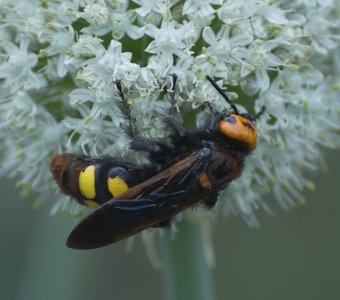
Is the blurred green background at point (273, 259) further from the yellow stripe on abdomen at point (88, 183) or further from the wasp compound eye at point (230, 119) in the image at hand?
the wasp compound eye at point (230, 119)

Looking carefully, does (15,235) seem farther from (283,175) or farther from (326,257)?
(326,257)

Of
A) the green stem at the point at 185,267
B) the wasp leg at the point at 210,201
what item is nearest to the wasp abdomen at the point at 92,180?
the wasp leg at the point at 210,201

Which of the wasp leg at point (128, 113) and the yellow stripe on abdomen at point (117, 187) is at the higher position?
the wasp leg at point (128, 113)

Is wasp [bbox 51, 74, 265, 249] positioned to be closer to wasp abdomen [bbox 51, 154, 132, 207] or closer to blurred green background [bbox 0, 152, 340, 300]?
wasp abdomen [bbox 51, 154, 132, 207]

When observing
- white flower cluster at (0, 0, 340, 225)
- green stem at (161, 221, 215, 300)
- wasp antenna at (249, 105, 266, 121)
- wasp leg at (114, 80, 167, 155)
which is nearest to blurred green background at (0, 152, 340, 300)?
green stem at (161, 221, 215, 300)

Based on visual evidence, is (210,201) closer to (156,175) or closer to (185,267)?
(156,175)

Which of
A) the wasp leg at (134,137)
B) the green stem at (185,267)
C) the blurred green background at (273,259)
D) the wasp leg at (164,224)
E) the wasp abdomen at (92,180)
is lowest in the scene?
the blurred green background at (273,259)

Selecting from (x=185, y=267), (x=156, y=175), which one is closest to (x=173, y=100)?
(x=156, y=175)
